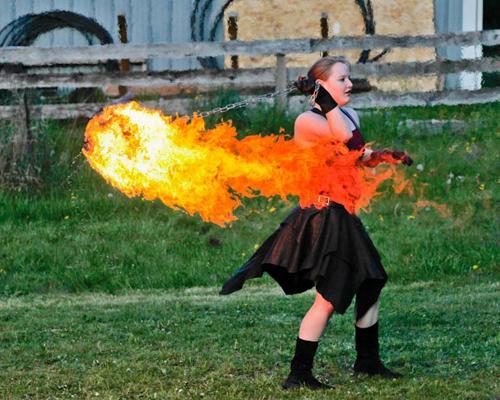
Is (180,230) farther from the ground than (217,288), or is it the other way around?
(180,230)

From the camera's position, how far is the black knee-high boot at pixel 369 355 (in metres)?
6.70

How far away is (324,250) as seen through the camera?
6.41 metres

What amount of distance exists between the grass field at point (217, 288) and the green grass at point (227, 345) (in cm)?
2

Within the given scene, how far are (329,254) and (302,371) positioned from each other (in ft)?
2.28

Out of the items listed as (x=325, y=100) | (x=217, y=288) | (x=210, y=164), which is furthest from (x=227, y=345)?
(x=217, y=288)

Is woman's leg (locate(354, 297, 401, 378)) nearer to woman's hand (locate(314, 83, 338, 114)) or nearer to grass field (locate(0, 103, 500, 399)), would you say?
grass field (locate(0, 103, 500, 399))

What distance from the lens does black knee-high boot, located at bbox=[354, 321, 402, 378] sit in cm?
670

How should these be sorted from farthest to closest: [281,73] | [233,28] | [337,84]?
1. [233,28]
2. [281,73]
3. [337,84]

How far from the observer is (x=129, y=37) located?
2042cm

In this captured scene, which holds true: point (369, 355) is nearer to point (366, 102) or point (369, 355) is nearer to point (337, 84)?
point (337, 84)

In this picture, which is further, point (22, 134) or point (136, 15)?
point (136, 15)

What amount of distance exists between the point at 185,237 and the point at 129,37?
850 centimetres

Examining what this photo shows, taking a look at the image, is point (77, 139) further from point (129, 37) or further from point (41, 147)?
point (129, 37)

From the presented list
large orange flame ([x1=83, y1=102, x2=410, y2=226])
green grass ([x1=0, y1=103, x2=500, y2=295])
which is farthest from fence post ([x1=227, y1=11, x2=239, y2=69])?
large orange flame ([x1=83, y1=102, x2=410, y2=226])
